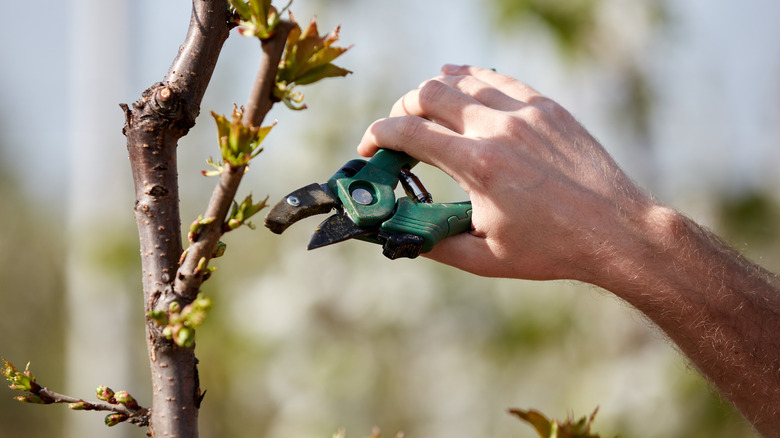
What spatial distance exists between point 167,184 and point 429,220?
0.54 meters

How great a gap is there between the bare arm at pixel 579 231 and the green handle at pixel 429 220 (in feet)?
0.10

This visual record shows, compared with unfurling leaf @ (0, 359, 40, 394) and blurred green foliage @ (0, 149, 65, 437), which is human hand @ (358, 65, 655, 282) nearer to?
unfurling leaf @ (0, 359, 40, 394)

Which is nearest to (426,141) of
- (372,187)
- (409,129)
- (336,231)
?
(409,129)

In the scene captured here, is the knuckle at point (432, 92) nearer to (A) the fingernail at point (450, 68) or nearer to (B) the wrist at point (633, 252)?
(A) the fingernail at point (450, 68)

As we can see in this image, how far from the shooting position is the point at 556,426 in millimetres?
701

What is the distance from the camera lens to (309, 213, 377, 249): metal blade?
4.21 ft

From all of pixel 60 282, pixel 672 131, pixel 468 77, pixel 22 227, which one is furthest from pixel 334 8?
pixel 22 227

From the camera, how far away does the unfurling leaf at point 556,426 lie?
69 cm

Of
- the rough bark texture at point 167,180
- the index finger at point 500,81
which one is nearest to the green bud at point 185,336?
the rough bark texture at point 167,180

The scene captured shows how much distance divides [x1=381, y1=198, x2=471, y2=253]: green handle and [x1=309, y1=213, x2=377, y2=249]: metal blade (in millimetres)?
51

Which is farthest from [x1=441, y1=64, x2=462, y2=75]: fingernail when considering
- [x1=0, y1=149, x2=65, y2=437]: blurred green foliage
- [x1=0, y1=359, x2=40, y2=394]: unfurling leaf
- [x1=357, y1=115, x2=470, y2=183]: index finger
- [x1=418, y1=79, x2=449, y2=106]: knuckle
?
[x1=0, y1=149, x2=65, y2=437]: blurred green foliage

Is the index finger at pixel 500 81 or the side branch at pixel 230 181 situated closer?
the side branch at pixel 230 181

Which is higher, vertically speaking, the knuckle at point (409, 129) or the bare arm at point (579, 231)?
the knuckle at point (409, 129)

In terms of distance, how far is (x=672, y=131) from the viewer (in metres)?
4.54
